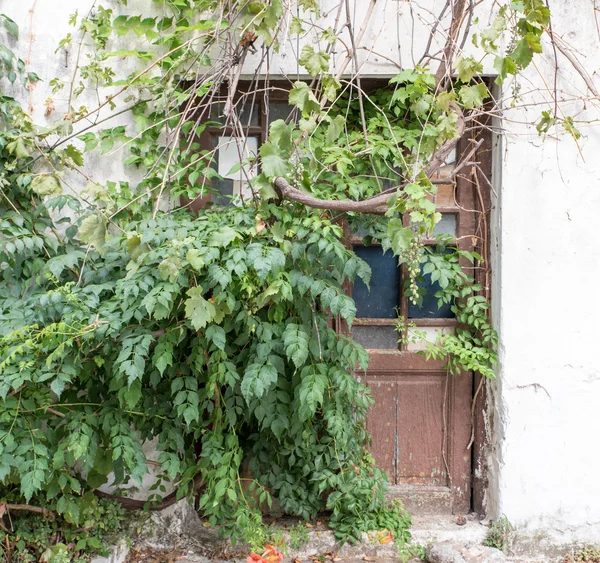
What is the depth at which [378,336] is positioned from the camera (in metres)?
3.50

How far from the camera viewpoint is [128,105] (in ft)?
10.6

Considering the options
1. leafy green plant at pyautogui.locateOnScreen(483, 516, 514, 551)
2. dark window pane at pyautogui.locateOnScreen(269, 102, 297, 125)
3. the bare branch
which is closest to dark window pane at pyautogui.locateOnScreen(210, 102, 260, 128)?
dark window pane at pyautogui.locateOnScreen(269, 102, 297, 125)

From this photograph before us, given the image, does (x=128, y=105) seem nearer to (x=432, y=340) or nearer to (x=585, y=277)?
(x=432, y=340)

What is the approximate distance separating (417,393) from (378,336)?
1.28 ft

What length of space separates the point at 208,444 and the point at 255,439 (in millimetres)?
355

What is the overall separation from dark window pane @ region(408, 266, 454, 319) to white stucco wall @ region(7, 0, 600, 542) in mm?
330

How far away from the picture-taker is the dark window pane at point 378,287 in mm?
3461

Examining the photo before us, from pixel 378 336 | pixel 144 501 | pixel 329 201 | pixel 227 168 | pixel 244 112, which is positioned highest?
pixel 244 112

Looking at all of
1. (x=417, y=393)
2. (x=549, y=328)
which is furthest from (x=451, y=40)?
(x=417, y=393)

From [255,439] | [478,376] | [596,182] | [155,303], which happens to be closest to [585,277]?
[596,182]

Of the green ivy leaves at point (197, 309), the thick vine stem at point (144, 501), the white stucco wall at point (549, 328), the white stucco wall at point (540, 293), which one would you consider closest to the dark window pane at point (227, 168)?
the white stucco wall at point (540, 293)

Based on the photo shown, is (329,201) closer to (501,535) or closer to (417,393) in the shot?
(417,393)

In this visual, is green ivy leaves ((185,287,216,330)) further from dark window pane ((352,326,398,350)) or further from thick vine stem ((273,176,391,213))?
dark window pane ((352,326,398,350))

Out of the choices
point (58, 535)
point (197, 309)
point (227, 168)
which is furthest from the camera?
point (227, 168)
